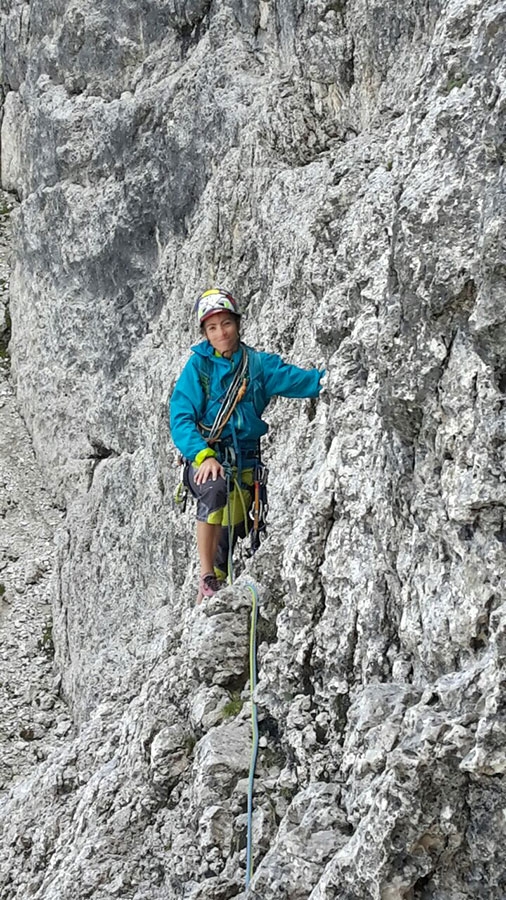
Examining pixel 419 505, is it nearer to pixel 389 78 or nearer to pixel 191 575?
pixel 191 575

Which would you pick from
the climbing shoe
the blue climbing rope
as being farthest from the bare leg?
the blue climbing rope

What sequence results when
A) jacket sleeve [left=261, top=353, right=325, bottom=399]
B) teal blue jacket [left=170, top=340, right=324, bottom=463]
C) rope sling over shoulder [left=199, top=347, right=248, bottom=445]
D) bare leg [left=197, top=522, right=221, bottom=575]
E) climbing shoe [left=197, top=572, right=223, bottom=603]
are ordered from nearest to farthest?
teal blue jacket [left=170, top=340, right=324, bottom=463] → rope sling over shoulder [left=199, top=347, right=248, bottom=445] → jacket sleeve [left=261, top=353, right=325, bottom=399] → bare leg [left=197, top=522, right=221, bottom=575] → climbing shoe [left=197, top=572, right=223, bottom=603]

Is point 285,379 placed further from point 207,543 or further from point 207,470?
point 207,543

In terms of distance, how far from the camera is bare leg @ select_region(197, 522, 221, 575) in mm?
9633

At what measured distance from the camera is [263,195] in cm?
1880

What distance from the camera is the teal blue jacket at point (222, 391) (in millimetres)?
8875

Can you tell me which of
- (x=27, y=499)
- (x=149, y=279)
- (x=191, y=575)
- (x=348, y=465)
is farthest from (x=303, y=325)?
(x=27, y=499)

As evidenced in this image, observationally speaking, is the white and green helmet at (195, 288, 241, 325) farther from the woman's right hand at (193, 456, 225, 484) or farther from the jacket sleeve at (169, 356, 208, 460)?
the woman's right hand at (193, 456, 225, 484)

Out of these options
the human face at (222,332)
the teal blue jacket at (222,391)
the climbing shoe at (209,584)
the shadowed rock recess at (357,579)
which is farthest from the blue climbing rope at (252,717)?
the human face at (222,332)

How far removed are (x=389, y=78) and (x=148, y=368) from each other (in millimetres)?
14357

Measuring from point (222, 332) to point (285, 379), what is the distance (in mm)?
844

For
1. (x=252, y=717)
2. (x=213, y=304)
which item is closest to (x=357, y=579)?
(x=252, y=717)

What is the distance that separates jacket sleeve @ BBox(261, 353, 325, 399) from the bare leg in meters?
1.67

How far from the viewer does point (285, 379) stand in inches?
361
